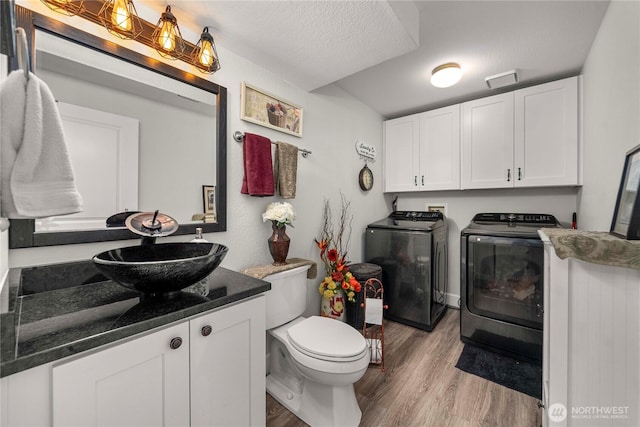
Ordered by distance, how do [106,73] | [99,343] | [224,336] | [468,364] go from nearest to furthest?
[99,343]
[224,336]
[106,73]
[468,364]

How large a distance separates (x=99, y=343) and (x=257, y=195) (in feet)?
3.66

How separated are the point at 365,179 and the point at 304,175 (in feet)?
3.02

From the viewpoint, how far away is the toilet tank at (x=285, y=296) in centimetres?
158

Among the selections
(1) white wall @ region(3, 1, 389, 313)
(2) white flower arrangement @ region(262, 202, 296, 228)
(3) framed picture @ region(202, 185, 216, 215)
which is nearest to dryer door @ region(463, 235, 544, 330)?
(1) white wall @ region(3, 1, 389, 313)

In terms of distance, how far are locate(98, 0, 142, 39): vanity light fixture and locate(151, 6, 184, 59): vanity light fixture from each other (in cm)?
10

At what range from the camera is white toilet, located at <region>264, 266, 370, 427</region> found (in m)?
1.32

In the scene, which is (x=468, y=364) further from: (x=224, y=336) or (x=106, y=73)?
(x=106, y=73)

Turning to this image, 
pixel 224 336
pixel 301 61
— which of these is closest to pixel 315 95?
pixel 301 61

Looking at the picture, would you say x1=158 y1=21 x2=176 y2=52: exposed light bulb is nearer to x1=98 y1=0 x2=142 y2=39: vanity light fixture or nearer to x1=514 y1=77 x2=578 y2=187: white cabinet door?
x1=98 y1=0 x2=142 y2=39: vanity light fixture

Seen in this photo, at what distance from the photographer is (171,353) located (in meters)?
0.83

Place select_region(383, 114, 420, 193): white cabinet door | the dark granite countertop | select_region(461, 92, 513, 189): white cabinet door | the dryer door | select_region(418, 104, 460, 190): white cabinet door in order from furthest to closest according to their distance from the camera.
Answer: select_region(383, 114, 420, 193): white cabinet door → select_region(418, 104, 460, 190): white cabinet door → select_region(461, 92, 513, 189): white cabinet door → the dryer door → the dark granite countertop

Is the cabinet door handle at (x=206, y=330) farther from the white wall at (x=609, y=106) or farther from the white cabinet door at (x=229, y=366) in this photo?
the white wall at (x=609, y=106)

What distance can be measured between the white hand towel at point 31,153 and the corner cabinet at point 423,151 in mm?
2849

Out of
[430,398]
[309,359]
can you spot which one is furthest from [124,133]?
[430,398]
